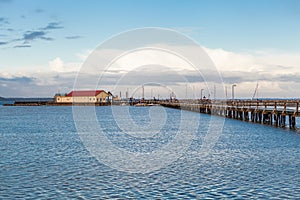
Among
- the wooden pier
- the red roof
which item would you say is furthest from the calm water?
the red roof

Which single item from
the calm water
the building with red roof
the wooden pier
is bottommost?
the calm water

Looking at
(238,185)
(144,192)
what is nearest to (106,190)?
(144,192)

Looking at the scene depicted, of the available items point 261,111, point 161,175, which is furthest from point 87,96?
point 161,175

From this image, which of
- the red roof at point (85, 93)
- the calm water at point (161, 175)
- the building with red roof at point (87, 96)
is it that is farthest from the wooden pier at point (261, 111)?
the red roof at point (85, 93)

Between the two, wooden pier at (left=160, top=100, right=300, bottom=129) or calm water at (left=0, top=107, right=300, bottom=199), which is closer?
calm water at (left=0, top=107, right=300, bottom=199)

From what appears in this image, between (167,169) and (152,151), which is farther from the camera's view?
(152,151)

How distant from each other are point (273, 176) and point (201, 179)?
3243 mm

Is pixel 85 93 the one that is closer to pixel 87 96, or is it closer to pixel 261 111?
pixel 87 96

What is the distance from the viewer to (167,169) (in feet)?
73.0

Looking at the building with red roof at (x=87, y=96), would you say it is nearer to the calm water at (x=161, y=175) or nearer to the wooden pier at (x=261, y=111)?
the wooden pier at (x=261, y=111)

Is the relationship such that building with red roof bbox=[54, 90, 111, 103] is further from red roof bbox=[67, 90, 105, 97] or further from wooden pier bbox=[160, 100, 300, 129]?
wooden pier bbox=[160, 100, 300, 129]

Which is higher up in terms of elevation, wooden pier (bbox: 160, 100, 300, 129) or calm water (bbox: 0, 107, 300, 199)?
wooden pier (bbox: 160, 100, 300, 129)

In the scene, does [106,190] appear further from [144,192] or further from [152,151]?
[152,151]

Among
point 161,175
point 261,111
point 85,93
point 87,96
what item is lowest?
point 161,175
